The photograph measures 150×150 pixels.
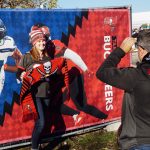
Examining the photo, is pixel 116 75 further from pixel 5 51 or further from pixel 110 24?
pixel 110 24

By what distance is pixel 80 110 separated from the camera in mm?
7387

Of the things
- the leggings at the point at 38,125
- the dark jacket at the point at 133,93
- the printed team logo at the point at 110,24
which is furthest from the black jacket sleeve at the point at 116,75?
the printed team logo at the point at 110,24

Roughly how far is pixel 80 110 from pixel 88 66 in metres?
0.84

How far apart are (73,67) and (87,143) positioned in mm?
1392

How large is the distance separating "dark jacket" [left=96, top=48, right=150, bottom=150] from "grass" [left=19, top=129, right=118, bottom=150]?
3.81 meters

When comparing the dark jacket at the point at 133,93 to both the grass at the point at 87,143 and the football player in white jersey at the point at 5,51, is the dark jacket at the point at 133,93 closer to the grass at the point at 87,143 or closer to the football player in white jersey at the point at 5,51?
the football player in white jersey at the point at 5,51

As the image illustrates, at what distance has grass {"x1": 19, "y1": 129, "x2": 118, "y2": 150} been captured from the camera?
689 cm

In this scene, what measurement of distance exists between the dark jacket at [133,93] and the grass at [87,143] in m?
3.81

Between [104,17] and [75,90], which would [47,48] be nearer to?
[75,90]

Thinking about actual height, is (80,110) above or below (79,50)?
below

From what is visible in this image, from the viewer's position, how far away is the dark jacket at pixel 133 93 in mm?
3059

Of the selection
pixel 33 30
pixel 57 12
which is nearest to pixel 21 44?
pixel 33 30

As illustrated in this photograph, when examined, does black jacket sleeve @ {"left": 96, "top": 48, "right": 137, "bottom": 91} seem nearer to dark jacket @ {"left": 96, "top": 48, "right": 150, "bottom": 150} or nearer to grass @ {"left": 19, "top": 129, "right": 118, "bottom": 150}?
dark jacket @ {"left": 96, "top": 48, "right": 150, "bottom": 150}

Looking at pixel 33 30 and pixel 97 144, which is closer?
pixel 33 30
